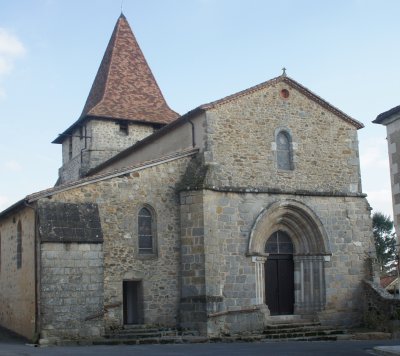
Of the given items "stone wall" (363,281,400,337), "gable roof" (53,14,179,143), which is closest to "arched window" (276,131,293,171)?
"stone wall" (363,281,400,337)

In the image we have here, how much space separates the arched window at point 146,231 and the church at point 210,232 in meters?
0.03

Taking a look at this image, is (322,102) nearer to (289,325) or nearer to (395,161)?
(395,161)

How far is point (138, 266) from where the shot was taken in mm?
16953

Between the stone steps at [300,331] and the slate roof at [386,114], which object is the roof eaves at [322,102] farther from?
the stone steps at [300,331]

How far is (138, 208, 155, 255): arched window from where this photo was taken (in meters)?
17.3

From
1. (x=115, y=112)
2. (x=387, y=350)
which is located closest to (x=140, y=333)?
(x=387, y=350)

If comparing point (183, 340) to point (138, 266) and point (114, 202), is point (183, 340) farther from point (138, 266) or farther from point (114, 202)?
point (114, 202)

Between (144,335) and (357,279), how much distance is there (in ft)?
23.7

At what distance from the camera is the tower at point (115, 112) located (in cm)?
2752

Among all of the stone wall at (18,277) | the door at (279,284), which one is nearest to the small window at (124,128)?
the stone wall at (18,277)

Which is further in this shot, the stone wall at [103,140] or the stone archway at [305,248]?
the stone wall at [103,140]

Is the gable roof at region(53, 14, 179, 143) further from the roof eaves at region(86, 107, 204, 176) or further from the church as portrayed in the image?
the church

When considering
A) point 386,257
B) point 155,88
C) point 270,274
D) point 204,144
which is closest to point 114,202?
point 204,144

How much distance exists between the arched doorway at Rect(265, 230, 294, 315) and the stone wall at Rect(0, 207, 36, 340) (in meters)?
6.86
